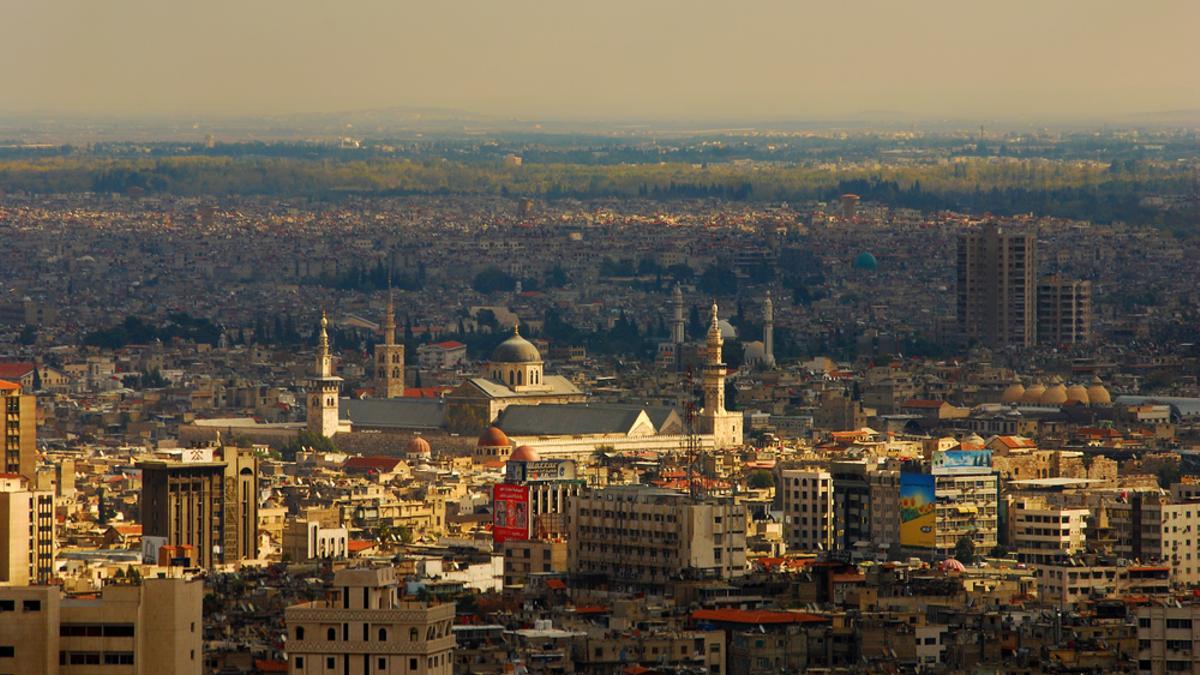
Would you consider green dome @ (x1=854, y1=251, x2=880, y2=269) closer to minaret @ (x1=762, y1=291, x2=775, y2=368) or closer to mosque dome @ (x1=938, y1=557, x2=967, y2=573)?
minaret @ (x1=762, y1=291, x2=775, y2=368)

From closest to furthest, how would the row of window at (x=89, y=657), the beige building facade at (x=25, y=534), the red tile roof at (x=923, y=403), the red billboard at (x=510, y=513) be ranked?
the row of window at (x=89, y=657) → the beige building facade at (x=25, y=534) → the red billboard at (x=510, y=513) → the red tile roof at (x=923, y=403)

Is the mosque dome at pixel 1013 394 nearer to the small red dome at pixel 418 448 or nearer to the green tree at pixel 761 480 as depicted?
the small red dome at pixel 418 448

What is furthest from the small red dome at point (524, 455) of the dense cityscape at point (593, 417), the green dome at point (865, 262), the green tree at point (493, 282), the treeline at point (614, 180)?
the treeline at point (614, 180)

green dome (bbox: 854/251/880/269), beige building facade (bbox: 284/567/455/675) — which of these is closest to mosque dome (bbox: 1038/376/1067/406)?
green dome (bbox: 854/251/880/269)

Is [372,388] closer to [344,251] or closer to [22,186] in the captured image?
[344,251]

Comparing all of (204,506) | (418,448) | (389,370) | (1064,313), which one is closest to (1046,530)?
(204,506)

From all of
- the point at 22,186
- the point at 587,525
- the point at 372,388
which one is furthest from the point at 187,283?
the point at 587,525
